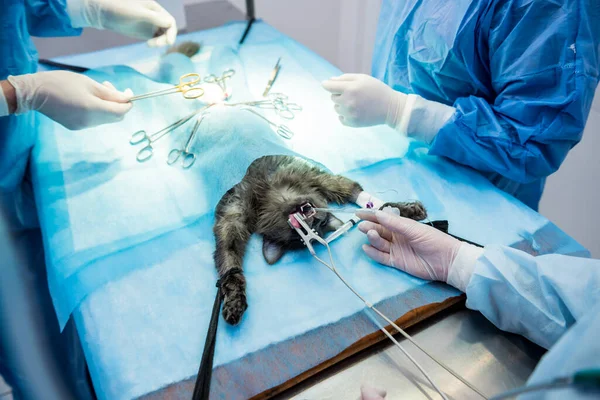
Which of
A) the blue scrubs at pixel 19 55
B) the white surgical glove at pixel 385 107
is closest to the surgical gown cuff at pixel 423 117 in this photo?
the white surgical glove at pixel 385 107

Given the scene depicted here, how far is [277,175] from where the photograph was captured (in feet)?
4.96

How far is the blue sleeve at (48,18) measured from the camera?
1.76 meters

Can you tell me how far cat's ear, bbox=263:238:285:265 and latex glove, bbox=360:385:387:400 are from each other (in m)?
0.47

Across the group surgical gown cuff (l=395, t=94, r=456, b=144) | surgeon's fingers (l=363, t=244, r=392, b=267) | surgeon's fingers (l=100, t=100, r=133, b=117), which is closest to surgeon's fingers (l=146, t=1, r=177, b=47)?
surgeon's fingers (l=100, t=100, r=133, b=117)

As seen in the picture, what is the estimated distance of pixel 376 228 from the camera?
4.18 ft

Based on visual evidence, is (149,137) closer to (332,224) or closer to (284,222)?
(284,222)

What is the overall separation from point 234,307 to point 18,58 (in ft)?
4.31

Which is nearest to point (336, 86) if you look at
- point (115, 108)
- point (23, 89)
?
point (115, 108)

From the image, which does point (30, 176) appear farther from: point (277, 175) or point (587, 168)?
point (587, 168)

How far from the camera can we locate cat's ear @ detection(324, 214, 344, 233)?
1341 millimetres

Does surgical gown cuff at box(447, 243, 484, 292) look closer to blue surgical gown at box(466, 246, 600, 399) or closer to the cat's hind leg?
blue surgical gown at box(466, 246, 600, 399)

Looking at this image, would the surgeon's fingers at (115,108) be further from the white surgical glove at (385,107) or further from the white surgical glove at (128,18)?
the white surgical glove at (385,107)

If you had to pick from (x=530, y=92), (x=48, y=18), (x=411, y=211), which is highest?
(x=530, y=92)

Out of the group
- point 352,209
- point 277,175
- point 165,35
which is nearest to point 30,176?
point 165,35
